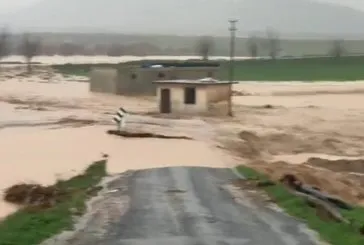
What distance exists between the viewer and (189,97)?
178ft

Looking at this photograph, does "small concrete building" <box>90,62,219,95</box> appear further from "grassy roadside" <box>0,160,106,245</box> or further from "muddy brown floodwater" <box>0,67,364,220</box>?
"grassy roadside" <box>0,160,106,245</box>

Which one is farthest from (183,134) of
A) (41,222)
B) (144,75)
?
(144,75)

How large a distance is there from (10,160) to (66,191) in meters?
10.6

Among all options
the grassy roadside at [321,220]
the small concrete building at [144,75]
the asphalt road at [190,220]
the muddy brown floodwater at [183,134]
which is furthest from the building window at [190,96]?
the grassy roadside at [321,220]

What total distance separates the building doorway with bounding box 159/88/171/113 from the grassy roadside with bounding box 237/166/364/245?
110 feet

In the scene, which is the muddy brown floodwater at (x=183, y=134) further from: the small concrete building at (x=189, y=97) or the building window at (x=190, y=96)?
the building window at (x=190, y=96)

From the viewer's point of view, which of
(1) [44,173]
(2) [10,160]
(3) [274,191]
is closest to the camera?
(3) [274,191]

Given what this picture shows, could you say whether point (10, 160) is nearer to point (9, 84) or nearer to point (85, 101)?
point (85, 101)

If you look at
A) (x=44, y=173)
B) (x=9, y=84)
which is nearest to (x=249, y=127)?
(x=44, y=173)

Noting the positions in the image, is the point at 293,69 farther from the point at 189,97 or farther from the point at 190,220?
the point at 190,220

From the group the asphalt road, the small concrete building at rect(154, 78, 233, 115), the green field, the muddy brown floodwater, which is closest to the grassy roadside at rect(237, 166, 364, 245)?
the asphalt road

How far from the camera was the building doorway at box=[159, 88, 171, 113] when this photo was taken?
179ft

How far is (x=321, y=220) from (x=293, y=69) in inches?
3939

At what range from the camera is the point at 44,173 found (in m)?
27.8
